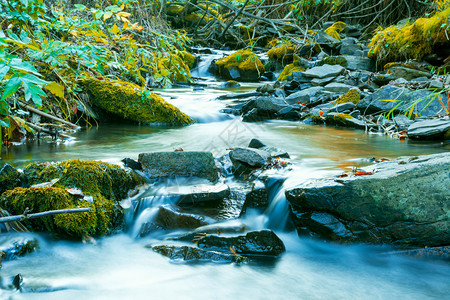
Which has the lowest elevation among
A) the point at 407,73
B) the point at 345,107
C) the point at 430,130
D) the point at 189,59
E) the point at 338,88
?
the point at 430,130

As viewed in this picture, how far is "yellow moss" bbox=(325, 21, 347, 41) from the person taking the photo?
1385cm

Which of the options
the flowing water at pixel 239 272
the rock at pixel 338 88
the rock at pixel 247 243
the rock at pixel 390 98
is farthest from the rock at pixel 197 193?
the rock at pixel 338 88

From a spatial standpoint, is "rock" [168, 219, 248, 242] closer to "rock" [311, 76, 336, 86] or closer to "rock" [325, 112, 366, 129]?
"rock" [325, 112, 366, 129]

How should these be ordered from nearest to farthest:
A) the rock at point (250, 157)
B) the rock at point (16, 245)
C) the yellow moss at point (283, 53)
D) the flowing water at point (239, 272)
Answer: the flowing water at point (239, 272), the rock at point (16, 245), the rock at point (250, 157), the yellow moss at point (283, 53)

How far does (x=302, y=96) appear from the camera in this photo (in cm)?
802

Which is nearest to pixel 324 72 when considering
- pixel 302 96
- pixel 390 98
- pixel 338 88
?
pixel 338 88

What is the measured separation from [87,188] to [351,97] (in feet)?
19.1

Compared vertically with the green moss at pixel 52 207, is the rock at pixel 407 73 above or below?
above

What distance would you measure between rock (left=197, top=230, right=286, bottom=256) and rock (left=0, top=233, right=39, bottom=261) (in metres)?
1.10

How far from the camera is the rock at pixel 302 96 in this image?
26.3 ft

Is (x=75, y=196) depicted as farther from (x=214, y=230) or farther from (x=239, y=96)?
(x=239, y=96)

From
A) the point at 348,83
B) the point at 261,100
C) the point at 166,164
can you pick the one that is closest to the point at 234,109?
the point at 261,100

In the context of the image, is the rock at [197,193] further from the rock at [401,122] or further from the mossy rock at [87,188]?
the rock at [401,122]

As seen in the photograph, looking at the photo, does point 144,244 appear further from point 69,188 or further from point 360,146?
point 360,146
